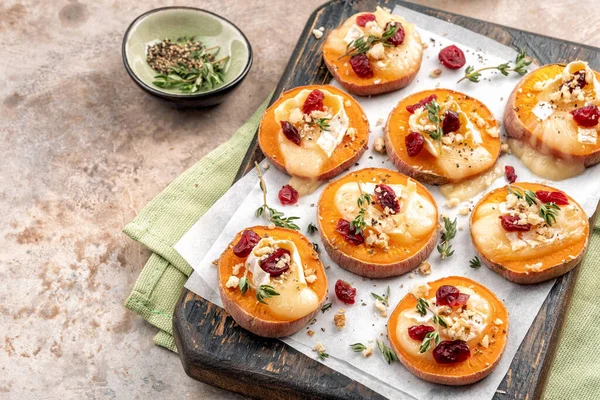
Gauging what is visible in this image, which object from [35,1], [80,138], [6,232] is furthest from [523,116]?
[35,1]

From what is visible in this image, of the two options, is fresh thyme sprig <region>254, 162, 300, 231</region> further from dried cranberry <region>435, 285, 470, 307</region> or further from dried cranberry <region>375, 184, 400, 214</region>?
dried cranberry <region>435, 285, 470, 307</region>

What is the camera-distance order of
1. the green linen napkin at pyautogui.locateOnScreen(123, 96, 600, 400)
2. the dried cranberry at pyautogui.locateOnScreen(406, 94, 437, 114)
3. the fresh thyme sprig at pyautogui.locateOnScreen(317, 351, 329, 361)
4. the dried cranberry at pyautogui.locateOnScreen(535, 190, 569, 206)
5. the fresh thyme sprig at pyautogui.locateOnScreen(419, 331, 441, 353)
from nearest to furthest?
the fresh thyme sprig at pyautogui.locateOnScreen(419, 331, 441, 353)
the fresh thyme sprig at pyautogui.locateOnScreen(317, 351, 329, 361)
the dried cranberry at pyautogui.locateOnScreen(535, 190, 569, 206)
the green linen napkin at pyautogui.locateOnScreen(123, 96, 600, 400)
the dried cranberry at pyautogui.locateOnScreen(406, 94, 437, 114)

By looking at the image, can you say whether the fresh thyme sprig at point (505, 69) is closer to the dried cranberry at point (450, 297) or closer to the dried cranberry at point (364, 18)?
the dried cranberry at point (364, 18)

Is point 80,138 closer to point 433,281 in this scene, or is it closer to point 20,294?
point 20,294

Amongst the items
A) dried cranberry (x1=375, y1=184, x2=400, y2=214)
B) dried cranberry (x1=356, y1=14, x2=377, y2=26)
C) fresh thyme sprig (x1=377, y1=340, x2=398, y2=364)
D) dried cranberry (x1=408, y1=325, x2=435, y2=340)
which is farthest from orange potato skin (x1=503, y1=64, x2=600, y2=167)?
fresh thyme sprig (x1=377, y1=340, x2=398, y2=364)

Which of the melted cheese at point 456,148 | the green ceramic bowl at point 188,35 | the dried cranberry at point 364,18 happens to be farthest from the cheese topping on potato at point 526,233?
the green ceramic bowl at point 188,35
